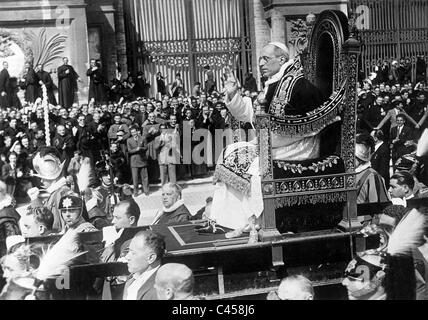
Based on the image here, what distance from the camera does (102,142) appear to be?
10.4 meters

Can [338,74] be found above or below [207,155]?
above

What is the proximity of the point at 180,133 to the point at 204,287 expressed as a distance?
6713mm

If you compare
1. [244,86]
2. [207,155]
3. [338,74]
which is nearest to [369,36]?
[244,86]

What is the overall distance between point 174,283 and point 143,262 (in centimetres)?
34

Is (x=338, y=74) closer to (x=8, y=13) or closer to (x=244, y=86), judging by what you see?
(x=8, y=13)

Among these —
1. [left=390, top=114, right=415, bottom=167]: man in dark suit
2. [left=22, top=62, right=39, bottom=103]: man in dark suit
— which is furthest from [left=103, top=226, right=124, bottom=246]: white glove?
[left=22, top=62, right=39, bottom=103]: man in dark suit

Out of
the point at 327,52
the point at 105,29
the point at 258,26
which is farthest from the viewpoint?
the point at 258,26

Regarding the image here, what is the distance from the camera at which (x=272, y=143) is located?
5.09m

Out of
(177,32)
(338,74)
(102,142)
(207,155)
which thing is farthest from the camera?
(177,32)

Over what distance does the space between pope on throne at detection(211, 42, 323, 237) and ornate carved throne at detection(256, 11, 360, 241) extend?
0.12 meters

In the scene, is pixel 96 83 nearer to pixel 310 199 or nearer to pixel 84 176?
pixel 84 176

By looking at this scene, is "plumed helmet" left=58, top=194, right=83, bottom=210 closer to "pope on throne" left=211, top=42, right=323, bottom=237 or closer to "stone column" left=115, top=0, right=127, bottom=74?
"pope on throne" left=211, top=42, right=323, bottom=237

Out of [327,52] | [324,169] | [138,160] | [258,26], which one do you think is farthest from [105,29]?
[324,169]

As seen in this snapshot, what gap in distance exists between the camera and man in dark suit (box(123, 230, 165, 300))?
158 inches
